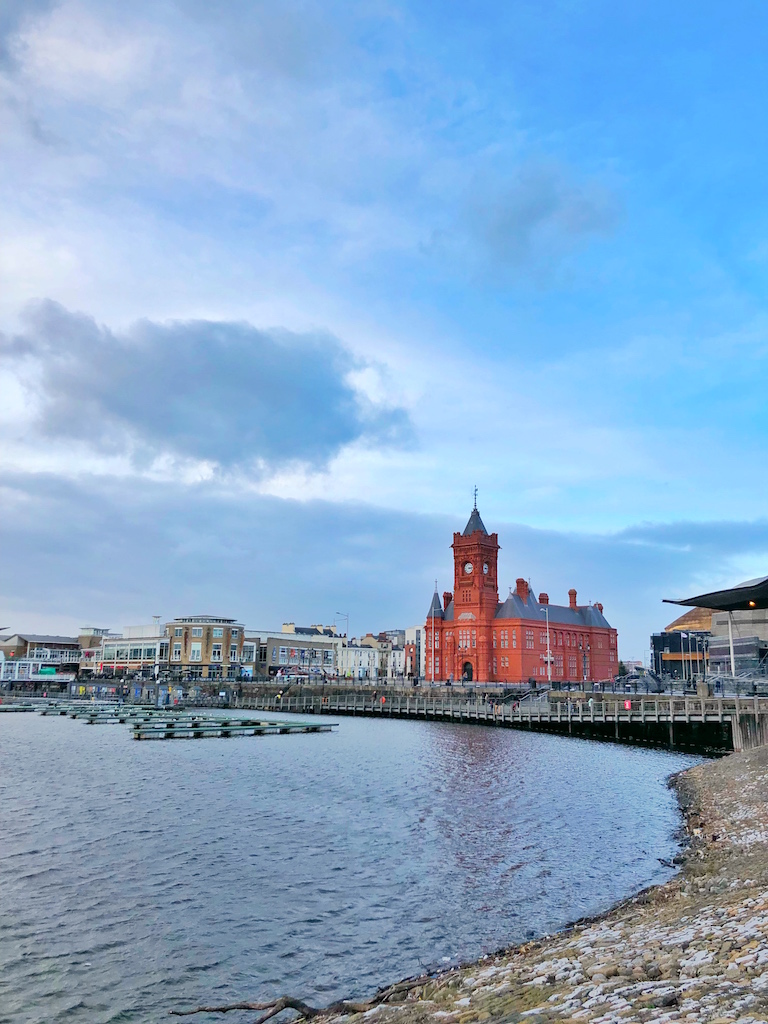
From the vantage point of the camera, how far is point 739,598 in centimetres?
5681

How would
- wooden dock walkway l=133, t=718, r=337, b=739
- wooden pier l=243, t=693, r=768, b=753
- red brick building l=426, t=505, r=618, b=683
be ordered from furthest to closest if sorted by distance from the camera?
1. red brick building l=426, t=505, r=618, b=683
2. wooden dock walkway l=133, t=718, r=337, b=739
3. wooden pier l=243, t=693, r=768, b=753

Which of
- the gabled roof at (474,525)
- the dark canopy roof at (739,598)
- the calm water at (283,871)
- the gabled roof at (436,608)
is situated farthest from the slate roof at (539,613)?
the calm water at (283,871)

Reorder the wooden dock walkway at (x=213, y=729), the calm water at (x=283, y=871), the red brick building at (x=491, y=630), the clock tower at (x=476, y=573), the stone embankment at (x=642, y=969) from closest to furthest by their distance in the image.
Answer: the stone embankment at (x=642, y=969)
the calm water at (x=283, y=871)
the wooden dock walkway at (x=213, y=729)
the red brick building at (x=491, y=630)
the clock tower at (x=476, y=573)

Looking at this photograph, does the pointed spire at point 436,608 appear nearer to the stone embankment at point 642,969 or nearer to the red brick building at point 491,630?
the red brick building at point 491,630

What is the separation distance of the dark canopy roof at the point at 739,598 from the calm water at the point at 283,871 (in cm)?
1890

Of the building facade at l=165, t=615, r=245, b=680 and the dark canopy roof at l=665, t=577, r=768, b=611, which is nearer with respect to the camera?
the dark canopy roof at l=665, t=577, r=768, b=611

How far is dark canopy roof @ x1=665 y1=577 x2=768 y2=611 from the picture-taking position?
55156 millimetres

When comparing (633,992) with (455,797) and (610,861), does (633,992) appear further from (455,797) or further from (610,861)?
(455,797)

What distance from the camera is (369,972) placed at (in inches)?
584

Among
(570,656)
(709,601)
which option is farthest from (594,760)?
(570,656)

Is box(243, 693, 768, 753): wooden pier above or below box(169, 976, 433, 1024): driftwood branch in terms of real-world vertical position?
above

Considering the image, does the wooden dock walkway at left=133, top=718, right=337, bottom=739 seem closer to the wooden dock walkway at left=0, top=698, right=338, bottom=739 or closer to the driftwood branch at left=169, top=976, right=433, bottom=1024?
the wooden dock walkway at left=0, top=698, right=338, bottom=739

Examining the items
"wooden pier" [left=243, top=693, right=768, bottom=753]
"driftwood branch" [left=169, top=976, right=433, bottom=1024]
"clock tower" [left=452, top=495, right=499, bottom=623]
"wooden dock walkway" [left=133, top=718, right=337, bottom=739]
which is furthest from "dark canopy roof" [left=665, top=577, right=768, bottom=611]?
"clock tower" [left=452, top=495, right=499, bottom=623]

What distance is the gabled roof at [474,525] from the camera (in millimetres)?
120750
